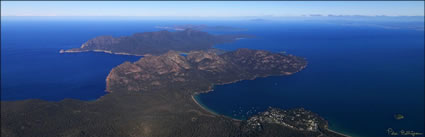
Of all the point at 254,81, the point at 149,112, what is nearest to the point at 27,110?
the point at 149,112

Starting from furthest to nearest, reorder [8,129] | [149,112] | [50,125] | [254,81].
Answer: [254,81] → [149,112] → [50,125] → [8,129]

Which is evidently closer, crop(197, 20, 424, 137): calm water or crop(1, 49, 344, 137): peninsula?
crop(1, 49, 344, 137): peninsula

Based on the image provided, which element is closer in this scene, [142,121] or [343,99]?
[142,121]

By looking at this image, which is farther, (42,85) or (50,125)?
(42,85)

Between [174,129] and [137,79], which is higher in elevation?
[137,79]

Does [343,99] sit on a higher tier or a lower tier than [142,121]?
higher

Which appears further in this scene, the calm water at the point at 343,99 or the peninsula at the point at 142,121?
the calm water at the point at 343,99

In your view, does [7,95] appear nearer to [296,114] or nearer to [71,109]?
[71,109]

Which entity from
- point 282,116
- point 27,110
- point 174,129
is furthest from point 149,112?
point 282,116

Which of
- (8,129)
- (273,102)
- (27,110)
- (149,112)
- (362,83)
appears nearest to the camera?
A: (8,129)
